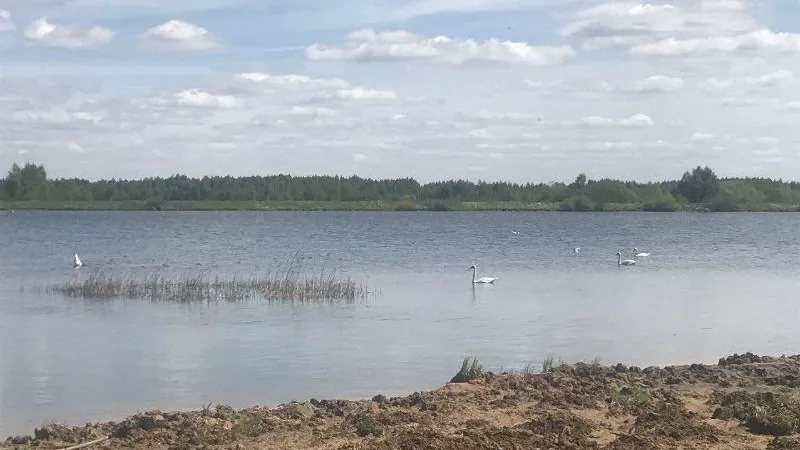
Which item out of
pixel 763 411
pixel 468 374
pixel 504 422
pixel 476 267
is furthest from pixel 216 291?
pixel 763 411

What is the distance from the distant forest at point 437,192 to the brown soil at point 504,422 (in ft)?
327

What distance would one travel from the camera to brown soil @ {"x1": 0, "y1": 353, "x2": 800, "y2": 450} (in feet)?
32.9

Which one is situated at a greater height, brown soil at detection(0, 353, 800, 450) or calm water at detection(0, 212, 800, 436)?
brown soil at detection(0, 353, 800, 450)

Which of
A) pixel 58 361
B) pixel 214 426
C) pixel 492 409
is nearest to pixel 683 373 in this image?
pixel 492 409

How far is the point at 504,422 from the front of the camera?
36.0ft

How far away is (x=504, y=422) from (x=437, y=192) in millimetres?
136976

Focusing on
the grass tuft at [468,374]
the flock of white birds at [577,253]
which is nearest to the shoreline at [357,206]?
the flock of white birds at [577,253]

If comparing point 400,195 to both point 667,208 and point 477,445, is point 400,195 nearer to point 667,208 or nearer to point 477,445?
point 667,208

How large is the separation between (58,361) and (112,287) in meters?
10.5

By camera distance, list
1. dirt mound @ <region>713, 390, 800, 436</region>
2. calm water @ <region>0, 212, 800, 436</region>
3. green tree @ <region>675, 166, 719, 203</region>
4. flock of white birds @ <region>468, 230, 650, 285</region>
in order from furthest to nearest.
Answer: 1. green tree @ <region>675, 166, 719, 203</region>
2. flock of white birds @ <region>468, 230, 650, 285</region>
3. calm water @ <region>0, 212, 800, 436</region>
4. dirt mound @ <region>713, 390, 800, 436</region>

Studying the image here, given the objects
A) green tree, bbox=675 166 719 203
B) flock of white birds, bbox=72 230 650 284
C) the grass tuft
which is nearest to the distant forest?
green tree, bbox=675 166 719 203

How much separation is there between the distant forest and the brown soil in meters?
99.7

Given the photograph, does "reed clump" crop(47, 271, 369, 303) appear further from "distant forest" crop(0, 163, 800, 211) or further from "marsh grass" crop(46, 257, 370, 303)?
"distant forest" crop(0, 163, 800, 211)

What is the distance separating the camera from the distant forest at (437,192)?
125 meters
